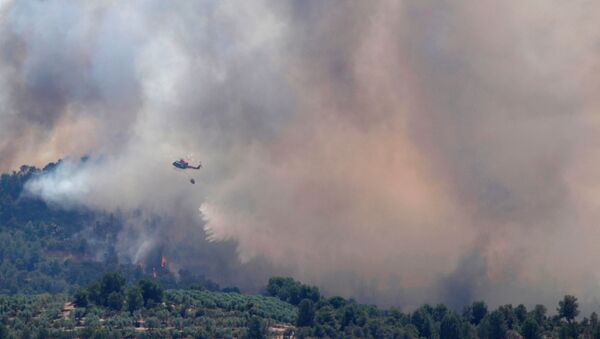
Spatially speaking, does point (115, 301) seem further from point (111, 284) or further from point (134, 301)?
point (111, 284)

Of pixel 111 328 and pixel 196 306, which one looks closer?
pixel 111 328

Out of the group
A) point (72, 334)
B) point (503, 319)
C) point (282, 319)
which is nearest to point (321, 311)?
point (282, 319)

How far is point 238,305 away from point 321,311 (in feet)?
31.0

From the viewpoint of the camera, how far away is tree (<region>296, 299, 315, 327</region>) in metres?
181

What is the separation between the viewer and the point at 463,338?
17838cm

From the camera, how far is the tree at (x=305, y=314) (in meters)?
181

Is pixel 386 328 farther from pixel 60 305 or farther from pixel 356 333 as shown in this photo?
pixel 60 305

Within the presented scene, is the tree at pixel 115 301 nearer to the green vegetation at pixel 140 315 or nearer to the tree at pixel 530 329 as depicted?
the green vegetation at pixel 140 315

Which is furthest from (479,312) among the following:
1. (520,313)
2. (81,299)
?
(81,299)

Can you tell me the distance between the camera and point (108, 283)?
182250 millimetres

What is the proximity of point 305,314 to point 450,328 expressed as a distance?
15.0 metres

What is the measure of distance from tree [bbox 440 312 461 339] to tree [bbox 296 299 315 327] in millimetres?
13516

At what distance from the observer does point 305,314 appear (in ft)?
596

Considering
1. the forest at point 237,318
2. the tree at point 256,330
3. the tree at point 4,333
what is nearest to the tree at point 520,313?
the forest at point 237,318
